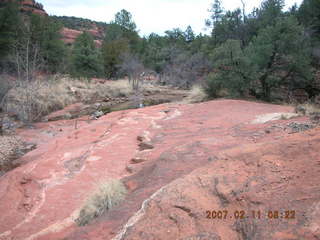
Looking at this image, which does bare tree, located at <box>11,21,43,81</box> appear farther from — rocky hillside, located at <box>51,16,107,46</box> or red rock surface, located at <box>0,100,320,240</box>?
rocky hillside, located at <box>51,16,107,46</box>

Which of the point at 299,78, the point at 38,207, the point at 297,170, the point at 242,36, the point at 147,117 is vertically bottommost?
the point at 38,207

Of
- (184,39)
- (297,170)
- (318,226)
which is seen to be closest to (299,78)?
(297,170)

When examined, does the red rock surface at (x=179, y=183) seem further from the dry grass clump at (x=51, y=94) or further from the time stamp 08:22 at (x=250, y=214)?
the dry grass clump at (x=51, y=94)

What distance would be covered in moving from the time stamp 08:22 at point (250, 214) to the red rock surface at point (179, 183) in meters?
0.03

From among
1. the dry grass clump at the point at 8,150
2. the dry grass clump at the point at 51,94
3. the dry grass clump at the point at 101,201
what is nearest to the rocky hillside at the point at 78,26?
the dry grass clump at the point at 51,94

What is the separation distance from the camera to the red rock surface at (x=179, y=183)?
220cm

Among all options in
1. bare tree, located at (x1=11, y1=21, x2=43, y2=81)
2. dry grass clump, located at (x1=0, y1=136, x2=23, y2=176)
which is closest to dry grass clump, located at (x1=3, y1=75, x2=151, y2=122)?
bare tree, located at (x1=11, y1=21, x2=43, y2=81)

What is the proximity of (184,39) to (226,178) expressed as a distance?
94.5 feet

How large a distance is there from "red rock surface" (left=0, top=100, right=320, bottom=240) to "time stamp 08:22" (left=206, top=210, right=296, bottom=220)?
0.09 ft

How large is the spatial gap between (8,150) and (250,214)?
843cm

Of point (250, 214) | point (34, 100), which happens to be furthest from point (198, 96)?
point (250, 214)

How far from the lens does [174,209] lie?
244 centimetres

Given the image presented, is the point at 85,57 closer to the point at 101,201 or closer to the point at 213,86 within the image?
the point at 213,86

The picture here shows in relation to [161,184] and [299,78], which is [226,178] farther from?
[299,78]
